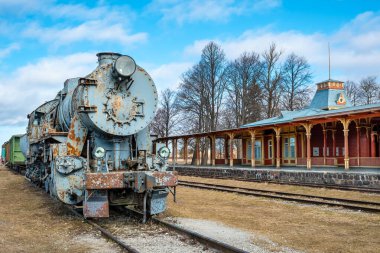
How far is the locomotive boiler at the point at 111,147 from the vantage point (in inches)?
322

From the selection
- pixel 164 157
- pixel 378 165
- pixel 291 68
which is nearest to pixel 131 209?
pixel 164 157

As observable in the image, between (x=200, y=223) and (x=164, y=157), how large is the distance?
1657 mm

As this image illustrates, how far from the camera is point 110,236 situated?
281 inches

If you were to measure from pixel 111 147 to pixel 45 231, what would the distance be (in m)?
2.26

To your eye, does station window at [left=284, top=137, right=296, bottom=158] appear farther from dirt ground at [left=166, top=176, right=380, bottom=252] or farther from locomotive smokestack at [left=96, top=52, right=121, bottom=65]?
locomotive smokestack at [left=96, top=52, right=121, bottom=65]

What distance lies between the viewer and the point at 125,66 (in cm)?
879

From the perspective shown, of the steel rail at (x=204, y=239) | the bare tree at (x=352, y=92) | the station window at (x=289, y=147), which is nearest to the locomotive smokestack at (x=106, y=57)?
the steel rail at (x=204, y=239)

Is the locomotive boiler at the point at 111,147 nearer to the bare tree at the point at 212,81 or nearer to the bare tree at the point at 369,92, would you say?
the bare tree at the point at 212,81

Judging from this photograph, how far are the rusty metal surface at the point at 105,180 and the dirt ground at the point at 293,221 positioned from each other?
7.55 feet

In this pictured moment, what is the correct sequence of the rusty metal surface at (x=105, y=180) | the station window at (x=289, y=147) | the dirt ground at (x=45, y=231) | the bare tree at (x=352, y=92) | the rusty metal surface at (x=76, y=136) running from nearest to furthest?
the dirt ground at (x=45, y=231)
the rusty metal surface at (x=105, y=180)
the rusty metal surface at (x=76, y=136)
the station window at (x=289, y=147)
the bare tree at (x=352, y=92)

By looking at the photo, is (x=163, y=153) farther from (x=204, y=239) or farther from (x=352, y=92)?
(x=352, y=92)

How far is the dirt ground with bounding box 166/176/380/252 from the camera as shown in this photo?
7.04 meters

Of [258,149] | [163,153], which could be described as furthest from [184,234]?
[258,149]

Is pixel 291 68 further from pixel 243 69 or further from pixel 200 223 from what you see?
pixel 200 223
